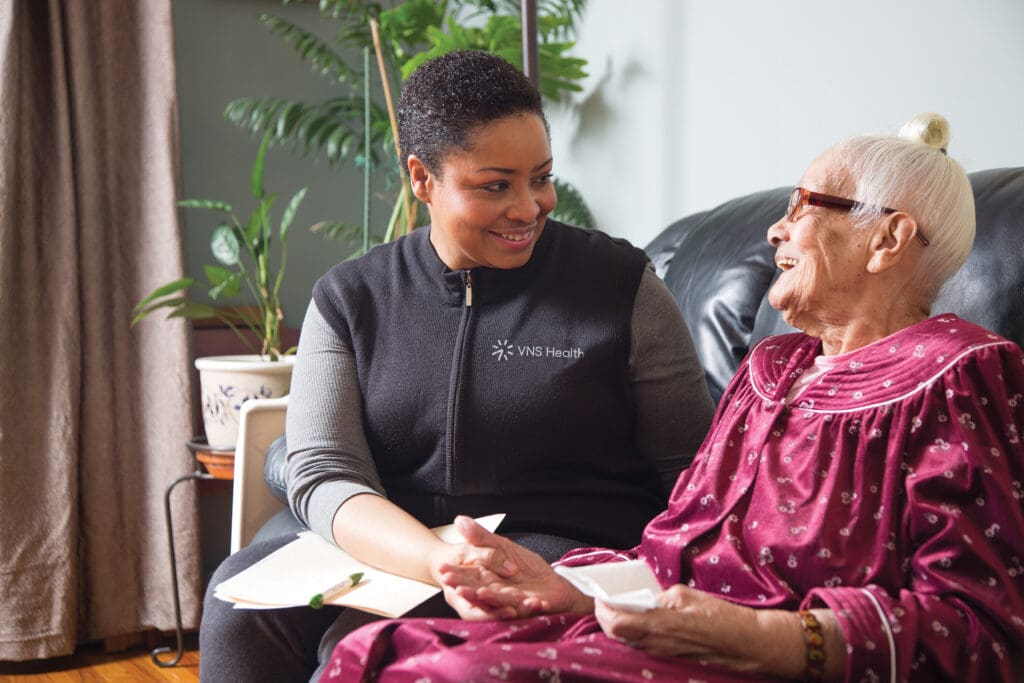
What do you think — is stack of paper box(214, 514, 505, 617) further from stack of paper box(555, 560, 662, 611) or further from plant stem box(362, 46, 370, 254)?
plant stem box(362, 46, 370, 254)

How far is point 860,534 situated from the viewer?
103 centimetres

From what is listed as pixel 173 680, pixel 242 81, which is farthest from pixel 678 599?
pixel 242 81

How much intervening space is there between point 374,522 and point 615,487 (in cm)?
35

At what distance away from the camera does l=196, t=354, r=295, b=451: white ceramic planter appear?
7.94ft

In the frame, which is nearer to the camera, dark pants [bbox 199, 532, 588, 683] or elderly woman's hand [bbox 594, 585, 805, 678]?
elderly woman's hand [bbox 594, 585, 805, 678]

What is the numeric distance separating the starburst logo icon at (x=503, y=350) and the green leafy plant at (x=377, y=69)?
116cm

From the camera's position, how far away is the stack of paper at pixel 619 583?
3.13 ft

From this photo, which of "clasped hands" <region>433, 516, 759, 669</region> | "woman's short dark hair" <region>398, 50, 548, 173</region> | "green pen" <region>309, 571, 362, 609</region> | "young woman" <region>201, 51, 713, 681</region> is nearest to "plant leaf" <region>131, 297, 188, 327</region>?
"young woman" <region>201, 51, 713, 681</region>

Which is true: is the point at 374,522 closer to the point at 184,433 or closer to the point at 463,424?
the point at 463,424

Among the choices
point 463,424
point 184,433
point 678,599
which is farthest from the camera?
point 184,433

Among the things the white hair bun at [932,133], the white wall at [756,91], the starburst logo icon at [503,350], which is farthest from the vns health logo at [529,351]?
the white wall at [756,91]

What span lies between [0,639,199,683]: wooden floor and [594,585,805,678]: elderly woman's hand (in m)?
1.91

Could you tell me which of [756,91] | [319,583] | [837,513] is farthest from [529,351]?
[756,91]

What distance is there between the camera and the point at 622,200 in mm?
2660
